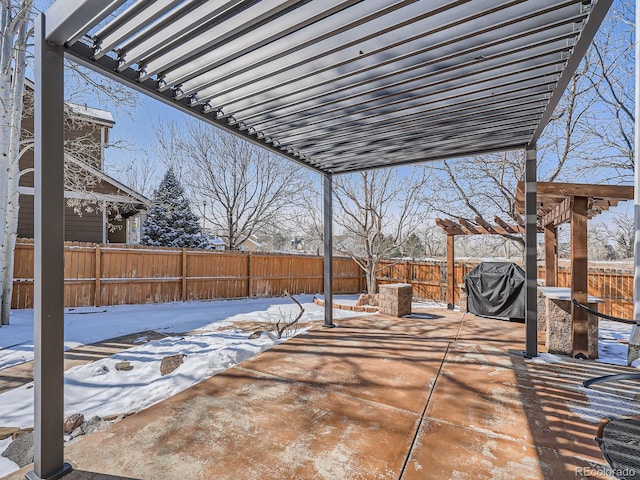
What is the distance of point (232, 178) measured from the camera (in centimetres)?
1378

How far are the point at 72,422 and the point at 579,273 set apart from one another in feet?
18.1

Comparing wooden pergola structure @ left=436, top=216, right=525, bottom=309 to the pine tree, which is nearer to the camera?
wooden pergola structure @ left=436, top=216, right=525, bottom=309

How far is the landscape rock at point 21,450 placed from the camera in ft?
7.39

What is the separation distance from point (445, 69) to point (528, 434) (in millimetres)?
2597

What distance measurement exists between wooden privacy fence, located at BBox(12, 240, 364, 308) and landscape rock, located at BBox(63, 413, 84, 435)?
22.1 ft

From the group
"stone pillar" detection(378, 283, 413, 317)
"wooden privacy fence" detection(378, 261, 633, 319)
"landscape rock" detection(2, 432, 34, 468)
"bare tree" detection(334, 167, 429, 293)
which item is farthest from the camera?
"bare tree" detection(334, 167, 429, 293)

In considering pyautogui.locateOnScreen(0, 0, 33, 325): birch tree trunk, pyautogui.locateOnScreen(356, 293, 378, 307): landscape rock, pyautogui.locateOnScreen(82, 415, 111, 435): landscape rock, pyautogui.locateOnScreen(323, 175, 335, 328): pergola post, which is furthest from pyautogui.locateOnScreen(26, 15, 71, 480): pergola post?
pyautogui.locateOnScreen(356, 293, 378, 307): landscape rock

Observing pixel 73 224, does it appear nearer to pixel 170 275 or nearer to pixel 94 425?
pixel 170 275

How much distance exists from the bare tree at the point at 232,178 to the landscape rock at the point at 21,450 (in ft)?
38.2

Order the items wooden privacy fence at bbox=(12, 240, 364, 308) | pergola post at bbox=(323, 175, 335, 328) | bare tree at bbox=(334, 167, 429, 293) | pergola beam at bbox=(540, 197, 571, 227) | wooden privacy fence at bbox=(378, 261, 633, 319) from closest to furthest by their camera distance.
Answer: pergola beam at bbox=(540, 197, 571, 227), pergola post at bbox=(323, 175, 335, 328), wooden privacy fence at bbox=(378, 261, 633, 319), wooden privacy fence at bbox=(12, 240, 364, 308), bare tree at bbox=(334, 167, 429, 293)

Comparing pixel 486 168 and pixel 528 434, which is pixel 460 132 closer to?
pixel 528 434

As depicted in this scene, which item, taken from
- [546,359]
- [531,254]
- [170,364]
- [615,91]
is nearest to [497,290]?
[546,359]

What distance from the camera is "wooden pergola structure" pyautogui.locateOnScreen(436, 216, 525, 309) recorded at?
702cm

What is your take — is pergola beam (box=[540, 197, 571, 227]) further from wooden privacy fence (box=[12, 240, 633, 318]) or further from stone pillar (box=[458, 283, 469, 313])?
wooden privacy fence (box=[12, 240, 633, 318])
